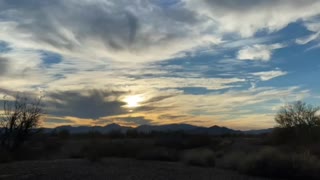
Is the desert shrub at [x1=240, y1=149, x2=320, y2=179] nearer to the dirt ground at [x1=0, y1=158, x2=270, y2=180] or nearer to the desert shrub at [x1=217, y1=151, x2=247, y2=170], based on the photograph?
the dirt ground at [x1=0, y1=158, x2=270, y2=180]

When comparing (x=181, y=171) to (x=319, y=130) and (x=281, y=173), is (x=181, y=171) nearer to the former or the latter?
(x=281, y=173)

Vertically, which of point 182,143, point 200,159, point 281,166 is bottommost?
point 281,166

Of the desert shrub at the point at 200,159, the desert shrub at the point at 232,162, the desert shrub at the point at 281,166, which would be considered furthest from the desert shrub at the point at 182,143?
the desert shrub at the point at 281,166

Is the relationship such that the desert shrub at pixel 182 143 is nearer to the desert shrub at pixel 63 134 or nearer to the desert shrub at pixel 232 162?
the desert shrub at pixel 232 162

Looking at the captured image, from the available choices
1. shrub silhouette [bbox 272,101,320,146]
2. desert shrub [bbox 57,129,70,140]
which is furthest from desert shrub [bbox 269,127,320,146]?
desert shrub [bbox 57,129,70,140]

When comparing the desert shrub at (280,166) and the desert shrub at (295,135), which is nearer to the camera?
the desert shrub at (280,166)

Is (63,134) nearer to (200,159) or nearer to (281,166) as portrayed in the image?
(200,159)

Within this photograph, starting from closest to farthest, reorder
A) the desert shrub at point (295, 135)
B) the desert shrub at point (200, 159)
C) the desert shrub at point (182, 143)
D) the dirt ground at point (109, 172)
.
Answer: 1. the dirt ground at point (109, 172)
2. the desert shrub at point (200, 159)
3. the desert shrub at point (182, 143)
4. the desert shrub at point (295, 135)

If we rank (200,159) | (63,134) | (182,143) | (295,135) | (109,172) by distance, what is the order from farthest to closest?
(63,134) → (295,135) → (182,143) → (200,159) → (109,172)

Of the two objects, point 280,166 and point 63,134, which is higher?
point 63,134

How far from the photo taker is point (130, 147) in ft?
144

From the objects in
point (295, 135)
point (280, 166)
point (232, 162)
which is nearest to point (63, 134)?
point (295, 135)

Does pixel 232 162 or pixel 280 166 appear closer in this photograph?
pixel 280 166

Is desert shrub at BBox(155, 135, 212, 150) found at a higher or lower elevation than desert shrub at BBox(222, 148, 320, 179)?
higher
